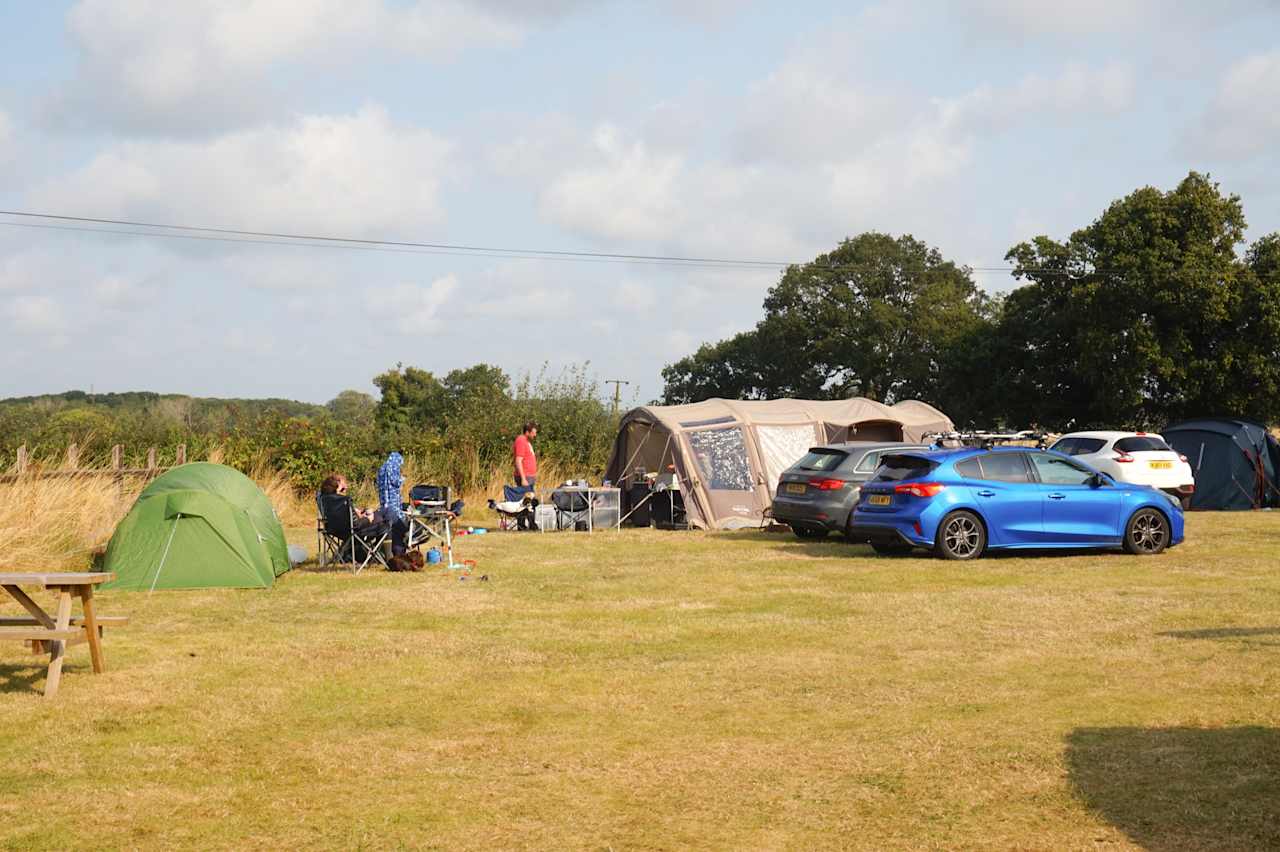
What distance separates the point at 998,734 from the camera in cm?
696

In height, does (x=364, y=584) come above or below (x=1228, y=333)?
below

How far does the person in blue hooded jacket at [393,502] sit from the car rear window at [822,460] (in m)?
6.38

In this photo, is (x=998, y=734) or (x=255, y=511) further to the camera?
(x=255, y=511)

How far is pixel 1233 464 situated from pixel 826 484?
39.3ft

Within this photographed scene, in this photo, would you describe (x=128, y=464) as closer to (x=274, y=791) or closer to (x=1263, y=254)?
(x=274, y=791)

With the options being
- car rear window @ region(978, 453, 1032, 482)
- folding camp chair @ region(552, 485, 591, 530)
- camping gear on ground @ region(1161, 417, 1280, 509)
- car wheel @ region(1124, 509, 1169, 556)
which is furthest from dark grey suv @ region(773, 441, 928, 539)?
camping gear on ground @ region(1161, 417, 1280, 509)

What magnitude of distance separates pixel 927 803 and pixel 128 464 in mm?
21283

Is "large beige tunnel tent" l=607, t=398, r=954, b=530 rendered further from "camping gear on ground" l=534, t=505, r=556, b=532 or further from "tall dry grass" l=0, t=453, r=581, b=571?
"tall dry grass" l=0, t=453, r=581, b=571

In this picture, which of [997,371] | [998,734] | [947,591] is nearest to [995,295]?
[997,371]

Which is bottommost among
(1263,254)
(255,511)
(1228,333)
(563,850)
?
(563,850)

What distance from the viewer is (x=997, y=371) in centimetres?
4306

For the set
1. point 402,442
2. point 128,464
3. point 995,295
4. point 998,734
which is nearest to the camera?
point 998,734

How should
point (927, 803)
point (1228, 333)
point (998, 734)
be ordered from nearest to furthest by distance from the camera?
point (927, 803) < point (998, 734) < point (1228, 333)

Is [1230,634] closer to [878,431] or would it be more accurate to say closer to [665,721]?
[665,721]
